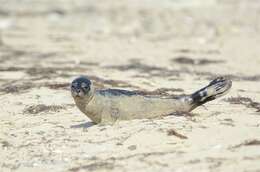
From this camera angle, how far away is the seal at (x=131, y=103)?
7.80m

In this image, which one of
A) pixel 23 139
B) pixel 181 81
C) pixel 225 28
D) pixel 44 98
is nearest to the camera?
pixel 23 139

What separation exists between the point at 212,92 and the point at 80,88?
121 cm

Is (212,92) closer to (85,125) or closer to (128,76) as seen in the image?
(85,125)

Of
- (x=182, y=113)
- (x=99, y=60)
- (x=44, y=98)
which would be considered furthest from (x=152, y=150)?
(x=99, y=60)

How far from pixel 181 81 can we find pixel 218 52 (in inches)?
151

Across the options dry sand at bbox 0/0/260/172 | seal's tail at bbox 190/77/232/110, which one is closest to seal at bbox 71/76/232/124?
seal's tail at bbox 190/77/232/110

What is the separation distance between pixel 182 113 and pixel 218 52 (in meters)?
6.76

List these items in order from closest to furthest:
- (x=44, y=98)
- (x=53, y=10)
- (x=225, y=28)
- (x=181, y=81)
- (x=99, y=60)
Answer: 1. (x=44, y=98)
2. (x=181, y=81)
3. (x=99, y=60)
4. (x=225, y=28)
5. (x=53, y=10)

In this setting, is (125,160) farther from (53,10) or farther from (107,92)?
(53,10)

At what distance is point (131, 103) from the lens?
7887 millimetres

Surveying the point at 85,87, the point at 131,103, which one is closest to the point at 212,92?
the point at 131,103

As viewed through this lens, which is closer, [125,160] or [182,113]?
[125,160]

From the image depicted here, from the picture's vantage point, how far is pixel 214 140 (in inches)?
269

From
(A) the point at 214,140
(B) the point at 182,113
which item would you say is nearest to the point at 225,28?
(B) the point at 182,113
